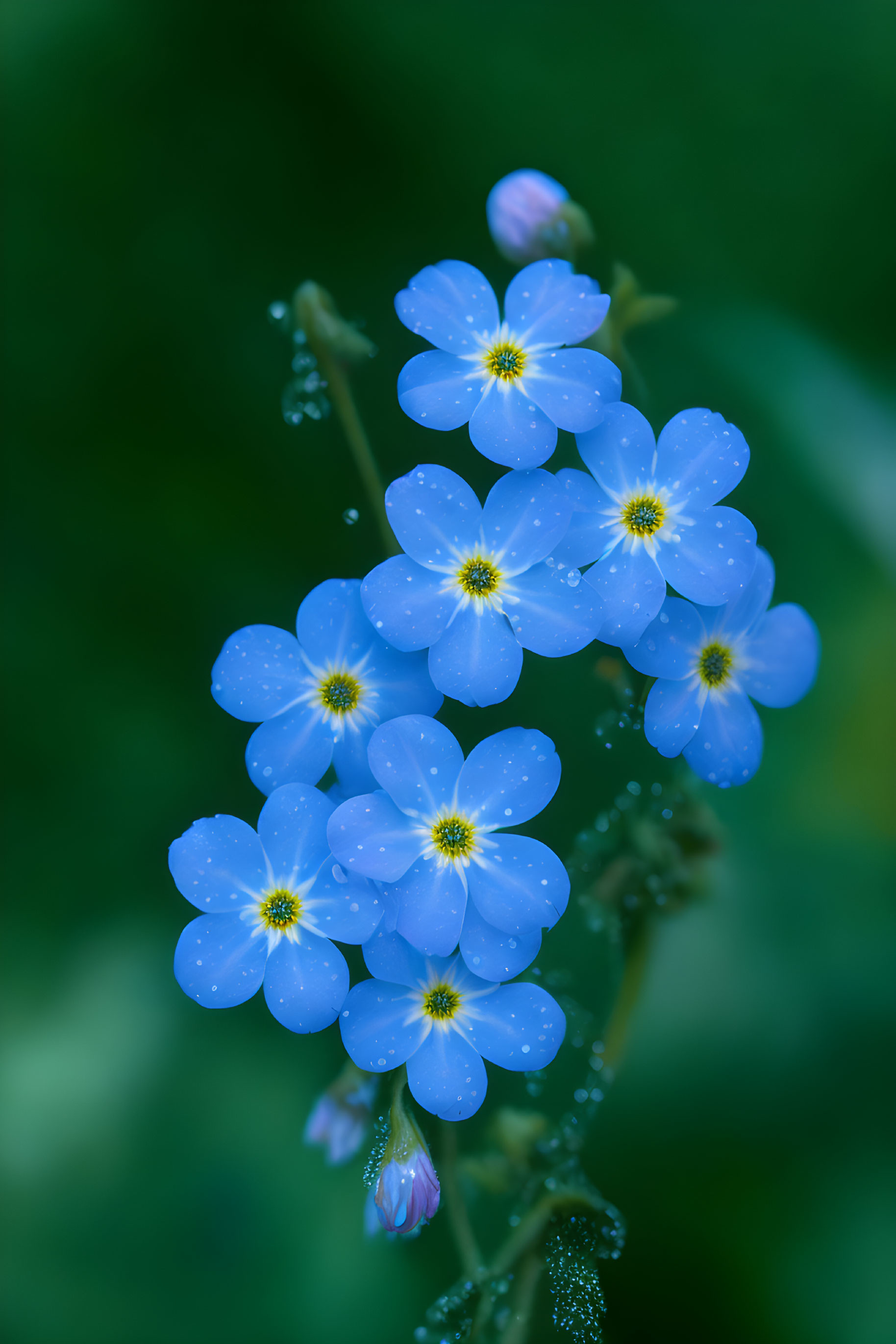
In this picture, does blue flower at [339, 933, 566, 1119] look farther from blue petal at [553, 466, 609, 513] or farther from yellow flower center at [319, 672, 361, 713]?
blue petal at [553, 466, 609, 513]

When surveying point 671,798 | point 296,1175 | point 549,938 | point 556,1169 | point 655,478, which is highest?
point 655,478

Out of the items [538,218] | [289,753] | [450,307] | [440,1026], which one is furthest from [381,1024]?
[538,218]

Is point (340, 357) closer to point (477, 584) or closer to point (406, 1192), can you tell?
point (477, 584)

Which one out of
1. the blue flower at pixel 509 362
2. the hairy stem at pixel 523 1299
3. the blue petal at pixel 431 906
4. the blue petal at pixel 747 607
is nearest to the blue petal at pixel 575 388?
the blue flower at pixel 509 362

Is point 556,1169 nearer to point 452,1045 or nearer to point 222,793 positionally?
point 452,1045

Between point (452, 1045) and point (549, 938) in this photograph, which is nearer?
point (452, 1045)

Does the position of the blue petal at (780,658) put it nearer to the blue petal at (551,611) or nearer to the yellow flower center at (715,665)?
the yellow flower center at (715,665)

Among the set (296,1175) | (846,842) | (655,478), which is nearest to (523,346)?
(655,478)
